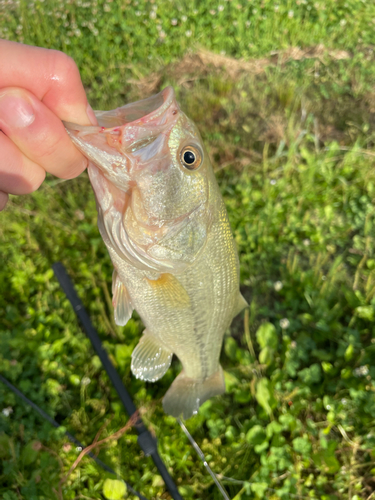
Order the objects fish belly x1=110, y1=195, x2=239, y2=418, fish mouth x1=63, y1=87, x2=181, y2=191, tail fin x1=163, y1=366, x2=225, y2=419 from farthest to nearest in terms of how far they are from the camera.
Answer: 1. tail fin x1=163, y1=366, x2=225, y2=419
2. fish belly x1=110, y1=195, x2=239, y2=418
3. fish mouth x1=63, y1=87, x2=181, y2=191

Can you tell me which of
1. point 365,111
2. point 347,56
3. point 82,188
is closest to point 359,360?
point 82,188

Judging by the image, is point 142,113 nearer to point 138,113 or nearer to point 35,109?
point 138,113

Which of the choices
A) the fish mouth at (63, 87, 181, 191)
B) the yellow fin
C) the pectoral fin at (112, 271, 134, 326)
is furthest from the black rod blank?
the fish mouth at (63, 87, 181, 191)

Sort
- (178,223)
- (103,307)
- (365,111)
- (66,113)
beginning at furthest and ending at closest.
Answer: (365,111) → (103,307) → (178,223) → (66,113)

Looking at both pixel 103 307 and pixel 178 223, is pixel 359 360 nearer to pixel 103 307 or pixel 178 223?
pixel 178 223

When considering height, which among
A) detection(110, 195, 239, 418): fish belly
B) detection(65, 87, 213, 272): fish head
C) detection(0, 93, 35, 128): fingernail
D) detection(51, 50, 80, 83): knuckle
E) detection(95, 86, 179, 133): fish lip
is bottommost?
detection(110, 195, 239, 418): fish belly

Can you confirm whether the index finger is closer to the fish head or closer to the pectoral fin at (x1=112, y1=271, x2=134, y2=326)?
the fish head
